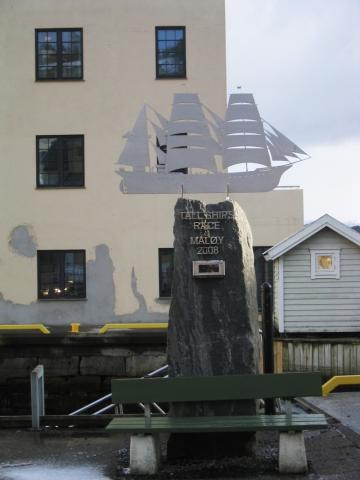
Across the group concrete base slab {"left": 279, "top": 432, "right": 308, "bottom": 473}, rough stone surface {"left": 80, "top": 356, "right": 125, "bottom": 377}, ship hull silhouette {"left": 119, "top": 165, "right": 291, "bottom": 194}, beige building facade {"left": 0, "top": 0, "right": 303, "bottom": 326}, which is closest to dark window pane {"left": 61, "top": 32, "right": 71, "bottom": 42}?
beige building facade {"left": 0, "top": 0, "right": 303, "bottom": 326}

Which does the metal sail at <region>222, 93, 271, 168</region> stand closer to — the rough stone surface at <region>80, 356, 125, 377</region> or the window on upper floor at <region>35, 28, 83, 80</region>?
the rough stone surface at <region>80, 356, 125, 377</region>

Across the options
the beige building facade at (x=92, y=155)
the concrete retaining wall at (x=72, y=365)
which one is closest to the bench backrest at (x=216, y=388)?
the concrete retaining wall at (x=72, y=365)

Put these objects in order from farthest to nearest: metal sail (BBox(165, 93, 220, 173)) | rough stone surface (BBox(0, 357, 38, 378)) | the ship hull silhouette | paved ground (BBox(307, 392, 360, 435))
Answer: rough stone surface (BBox(0, 357, 38, 378)) < metal sail (BBox(165, 93, 220, 173)) < the ship hull silhouette < paved ground (BBox(307, 392, 360, 435))

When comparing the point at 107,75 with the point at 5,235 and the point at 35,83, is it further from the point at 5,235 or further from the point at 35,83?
the point at 5,235

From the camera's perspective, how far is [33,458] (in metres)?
7.83

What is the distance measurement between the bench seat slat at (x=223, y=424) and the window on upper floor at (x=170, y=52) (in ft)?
56.9

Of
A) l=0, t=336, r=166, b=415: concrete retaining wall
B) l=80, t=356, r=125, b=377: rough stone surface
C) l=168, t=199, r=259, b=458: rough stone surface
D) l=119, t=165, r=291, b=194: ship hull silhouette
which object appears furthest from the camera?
l=80, t=356, r=125, b=377: rough stone surface

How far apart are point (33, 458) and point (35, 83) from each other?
56.6ft

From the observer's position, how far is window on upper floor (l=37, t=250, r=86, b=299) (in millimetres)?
23219

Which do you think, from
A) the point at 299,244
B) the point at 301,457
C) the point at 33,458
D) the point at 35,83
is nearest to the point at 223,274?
the point at 301,457

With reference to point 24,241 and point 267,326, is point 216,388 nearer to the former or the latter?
point 267,326

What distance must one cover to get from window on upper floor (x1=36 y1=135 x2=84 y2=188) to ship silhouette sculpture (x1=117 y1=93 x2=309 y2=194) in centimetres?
1069

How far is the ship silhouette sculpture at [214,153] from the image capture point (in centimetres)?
1087

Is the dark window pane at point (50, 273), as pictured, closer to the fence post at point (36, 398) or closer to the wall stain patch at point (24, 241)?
the wall stain patch at point (24, 241)
